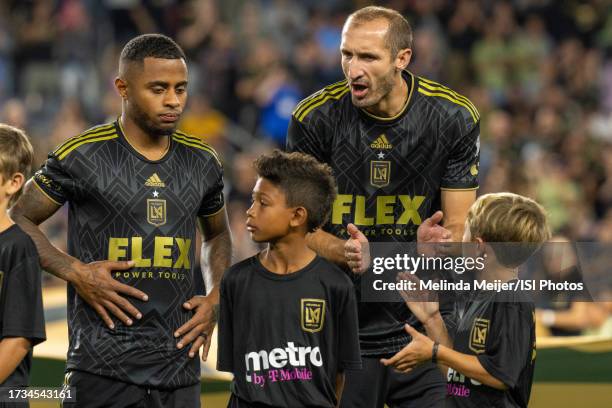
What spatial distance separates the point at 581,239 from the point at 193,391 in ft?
22.7

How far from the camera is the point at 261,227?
4.75 m

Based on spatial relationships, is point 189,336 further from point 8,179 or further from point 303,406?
point 8,179

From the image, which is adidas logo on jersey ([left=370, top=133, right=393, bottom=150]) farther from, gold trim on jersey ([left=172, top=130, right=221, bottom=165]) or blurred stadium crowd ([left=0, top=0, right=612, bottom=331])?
blurred stadium crowd ([left=0, top=0, right=612, bottom=331])

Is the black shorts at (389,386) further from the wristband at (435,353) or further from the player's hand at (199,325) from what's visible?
the player's hand at (199,325)

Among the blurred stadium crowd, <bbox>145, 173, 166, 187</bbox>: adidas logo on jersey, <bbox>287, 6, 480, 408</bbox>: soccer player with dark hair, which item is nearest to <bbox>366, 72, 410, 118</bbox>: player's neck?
<bbox>287, 6, 480, 408</bbox>: soccer player with dark hair

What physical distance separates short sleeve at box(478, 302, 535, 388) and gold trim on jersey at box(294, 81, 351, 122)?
130cm

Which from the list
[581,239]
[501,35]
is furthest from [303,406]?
[501,35]

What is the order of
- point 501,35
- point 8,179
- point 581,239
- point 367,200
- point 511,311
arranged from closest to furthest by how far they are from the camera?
point 8,179, point 511,311, point 367,200, point 581,239, point 501,35

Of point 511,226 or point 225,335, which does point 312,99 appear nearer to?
point 511,226

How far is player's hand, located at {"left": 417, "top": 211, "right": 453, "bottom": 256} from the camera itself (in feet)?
17.2

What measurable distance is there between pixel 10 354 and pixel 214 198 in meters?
1.18

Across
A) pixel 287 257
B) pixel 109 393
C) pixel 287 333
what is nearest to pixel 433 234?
pixel 287 257

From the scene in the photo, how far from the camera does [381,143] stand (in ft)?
17.9

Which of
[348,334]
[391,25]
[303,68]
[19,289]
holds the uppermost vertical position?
[303,68]
